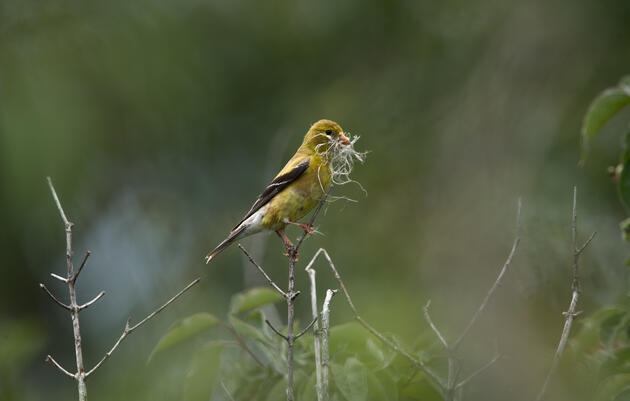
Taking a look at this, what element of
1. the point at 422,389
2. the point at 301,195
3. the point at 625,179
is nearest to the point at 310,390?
the point at 422,389

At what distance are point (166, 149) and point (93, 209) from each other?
64.7 inches

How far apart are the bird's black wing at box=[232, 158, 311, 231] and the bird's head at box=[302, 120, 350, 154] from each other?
10 cm

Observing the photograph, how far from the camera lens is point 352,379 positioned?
83.0 inches

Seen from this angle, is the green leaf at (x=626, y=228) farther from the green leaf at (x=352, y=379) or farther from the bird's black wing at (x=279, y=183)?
the bird's black wing at (x=279, y=183)

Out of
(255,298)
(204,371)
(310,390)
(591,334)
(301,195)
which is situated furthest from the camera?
(301,195)

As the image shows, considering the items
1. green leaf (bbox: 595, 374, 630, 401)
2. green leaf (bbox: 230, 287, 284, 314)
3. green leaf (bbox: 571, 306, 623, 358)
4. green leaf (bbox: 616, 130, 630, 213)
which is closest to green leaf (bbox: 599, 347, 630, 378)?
green leaf (bbox: 595, 374, 630, 401)

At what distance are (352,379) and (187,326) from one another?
2.62ft

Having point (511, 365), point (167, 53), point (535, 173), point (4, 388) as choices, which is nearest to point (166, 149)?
point (167, 53)

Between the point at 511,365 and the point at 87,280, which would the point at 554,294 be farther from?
the point at 87,280

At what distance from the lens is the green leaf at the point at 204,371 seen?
2.64m

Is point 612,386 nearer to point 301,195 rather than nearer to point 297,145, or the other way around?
point 301,195

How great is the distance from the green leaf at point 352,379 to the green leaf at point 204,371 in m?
0.66

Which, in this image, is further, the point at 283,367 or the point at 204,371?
the point at 204,371

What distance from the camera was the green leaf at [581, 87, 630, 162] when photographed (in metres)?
2.44
